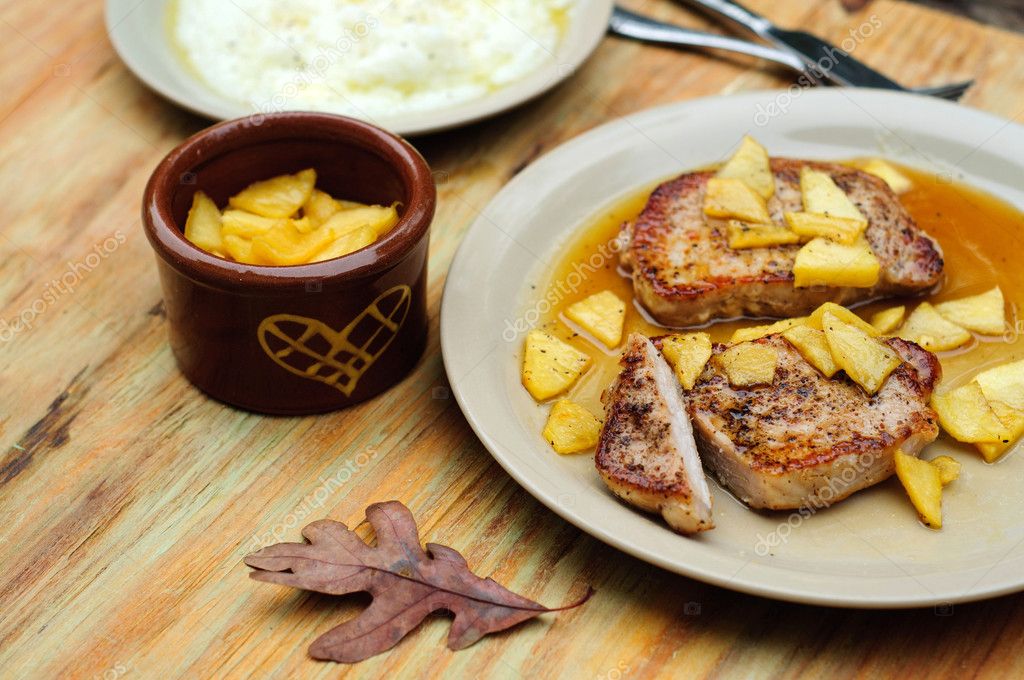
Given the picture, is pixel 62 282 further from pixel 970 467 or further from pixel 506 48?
pixel 970 467

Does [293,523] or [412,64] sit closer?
[293,523]

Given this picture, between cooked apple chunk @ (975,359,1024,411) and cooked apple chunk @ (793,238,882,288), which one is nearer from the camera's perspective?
cooked apple chunk @ (975,359,1024,411)

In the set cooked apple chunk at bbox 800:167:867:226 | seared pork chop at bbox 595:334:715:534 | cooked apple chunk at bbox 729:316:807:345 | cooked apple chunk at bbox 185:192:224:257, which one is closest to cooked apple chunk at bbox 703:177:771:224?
cooked apple chunk at bbox 800:167:867:226

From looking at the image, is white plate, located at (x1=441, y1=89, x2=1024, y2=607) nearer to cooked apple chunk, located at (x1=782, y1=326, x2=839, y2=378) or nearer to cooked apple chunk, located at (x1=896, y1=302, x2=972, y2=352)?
cooked apple chunk, located at (x1=782, y1=326, x2=839, y2=378)

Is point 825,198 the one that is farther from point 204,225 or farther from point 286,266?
point 204,225

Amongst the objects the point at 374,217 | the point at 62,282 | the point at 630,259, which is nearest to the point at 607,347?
the point at 630,259

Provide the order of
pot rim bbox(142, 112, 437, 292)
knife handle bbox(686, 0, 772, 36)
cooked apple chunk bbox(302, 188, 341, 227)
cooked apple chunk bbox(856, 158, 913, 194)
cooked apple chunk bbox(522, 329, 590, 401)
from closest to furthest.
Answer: pot rim bbox(142, 112, 437, 292) < cooked apple chunk bbox(522, 329, 590, 401) < cooked apple chunk bbox(302, 188, 341, 227) < cooked apple chunk bbox(856, 158, 913, 194) < knife handle bbox(686, 0, 772, 36)
